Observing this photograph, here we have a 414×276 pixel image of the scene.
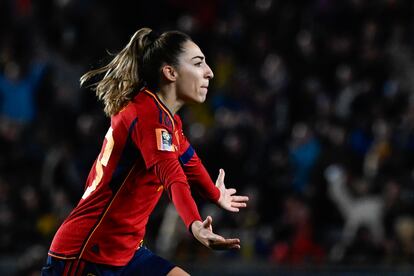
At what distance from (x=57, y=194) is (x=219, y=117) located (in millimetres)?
2361

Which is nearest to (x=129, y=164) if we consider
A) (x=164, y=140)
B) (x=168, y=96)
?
(x=164, y=140)

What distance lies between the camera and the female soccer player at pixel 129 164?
504 centimetres

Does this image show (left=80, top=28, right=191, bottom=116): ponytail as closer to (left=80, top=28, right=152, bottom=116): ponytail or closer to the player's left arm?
(left=80, top=28, right=152, bottom=116): ponytail

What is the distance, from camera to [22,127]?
11438 millimetres

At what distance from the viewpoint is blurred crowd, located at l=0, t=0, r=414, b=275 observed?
1012cm

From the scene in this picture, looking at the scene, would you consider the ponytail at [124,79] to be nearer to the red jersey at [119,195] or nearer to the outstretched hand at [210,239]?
the red jersey at [119,195]

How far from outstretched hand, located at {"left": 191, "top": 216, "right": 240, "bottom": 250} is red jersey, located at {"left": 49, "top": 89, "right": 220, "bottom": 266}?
0.57 m

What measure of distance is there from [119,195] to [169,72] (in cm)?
68

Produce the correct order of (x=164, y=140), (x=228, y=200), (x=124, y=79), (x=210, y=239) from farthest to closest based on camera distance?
(x=228, y=200), (x=124, y=79), (x=164, y=140), (x=210, y=239)

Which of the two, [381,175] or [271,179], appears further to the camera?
[271,179]

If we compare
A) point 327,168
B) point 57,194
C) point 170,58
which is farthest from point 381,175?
point 170,58

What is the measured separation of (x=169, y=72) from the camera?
5109 mm

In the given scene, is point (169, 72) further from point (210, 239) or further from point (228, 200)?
point (210, 239)

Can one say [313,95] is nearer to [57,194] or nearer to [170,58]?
[57,194]
